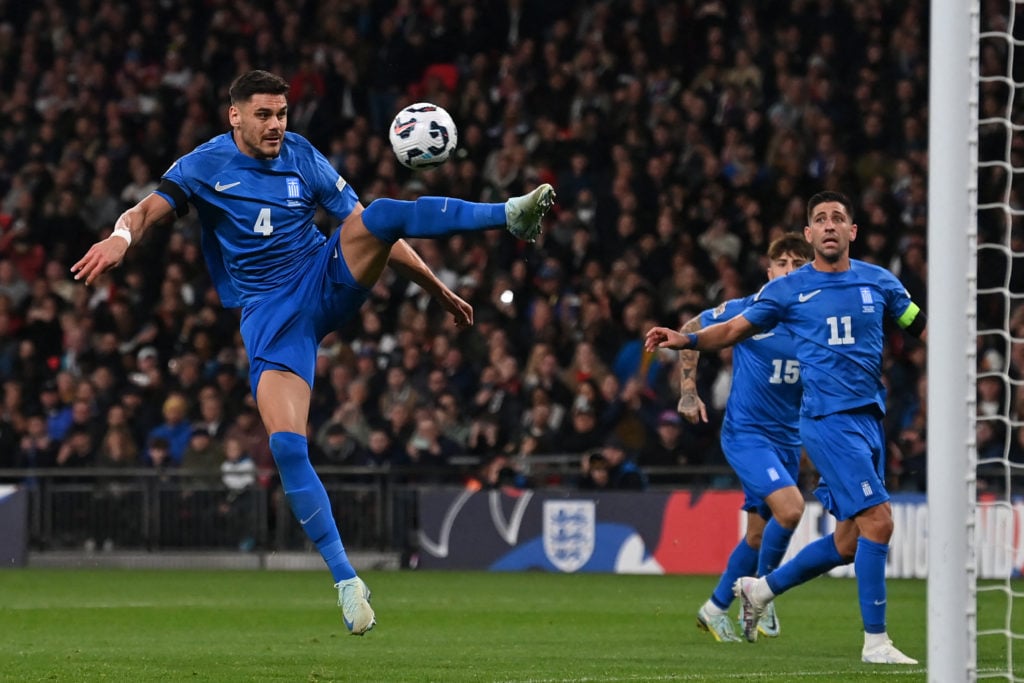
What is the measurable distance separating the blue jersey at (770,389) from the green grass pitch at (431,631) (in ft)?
4.15

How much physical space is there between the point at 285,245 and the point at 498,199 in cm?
1144

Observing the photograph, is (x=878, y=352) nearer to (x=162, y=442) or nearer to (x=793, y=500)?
(x=793, y=500)

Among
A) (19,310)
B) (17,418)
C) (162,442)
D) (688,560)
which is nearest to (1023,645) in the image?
(688,560)

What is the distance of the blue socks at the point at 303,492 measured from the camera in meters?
7.59

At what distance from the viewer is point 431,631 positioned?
1057 cm

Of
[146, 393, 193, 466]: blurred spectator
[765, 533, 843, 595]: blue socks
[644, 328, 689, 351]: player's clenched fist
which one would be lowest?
[765, 533, 843, 595]: blue socks

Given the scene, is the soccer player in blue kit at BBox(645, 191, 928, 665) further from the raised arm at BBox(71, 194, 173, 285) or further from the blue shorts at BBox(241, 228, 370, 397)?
the raised arm at BBox(71, 194, 173, 285)

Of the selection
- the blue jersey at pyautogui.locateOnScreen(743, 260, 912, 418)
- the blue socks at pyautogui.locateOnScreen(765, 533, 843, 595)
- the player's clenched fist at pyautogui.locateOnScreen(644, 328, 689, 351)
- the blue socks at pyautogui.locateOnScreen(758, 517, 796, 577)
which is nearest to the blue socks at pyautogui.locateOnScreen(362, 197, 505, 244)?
the player's clenched fist at pyautogui.locateOnScreen(644, 328, 689, 351)

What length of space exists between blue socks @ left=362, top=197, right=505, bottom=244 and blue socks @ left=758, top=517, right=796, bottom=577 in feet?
12.7

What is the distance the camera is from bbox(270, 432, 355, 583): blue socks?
7.59 metres

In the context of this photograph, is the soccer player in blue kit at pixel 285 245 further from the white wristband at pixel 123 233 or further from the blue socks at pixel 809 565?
the blue socks at pixel 809 565

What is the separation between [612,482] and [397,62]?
7.04 metres

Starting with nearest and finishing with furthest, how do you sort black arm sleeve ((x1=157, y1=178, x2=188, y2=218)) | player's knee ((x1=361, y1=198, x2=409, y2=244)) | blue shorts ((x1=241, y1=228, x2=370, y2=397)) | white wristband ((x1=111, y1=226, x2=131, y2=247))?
white wristband ((x1=111, y1=226, x2=131, y2=247)), player's knee ((x1=361, y1=198, x2=409, y2=244)), black arm sleeve ((x1=157, y1=178, x2=188, y2=218)), blue shorts ((x1=241, y1=228, x2=370, y2=397))

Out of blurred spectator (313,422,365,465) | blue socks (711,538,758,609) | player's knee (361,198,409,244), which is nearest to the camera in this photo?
player's knee (361,198,409,244)
